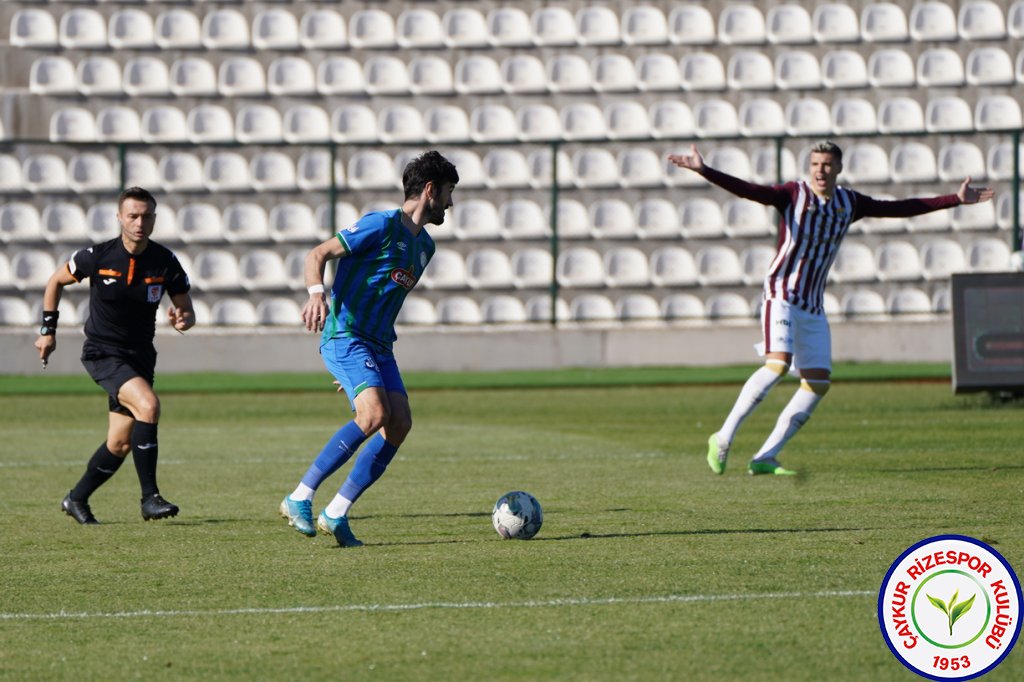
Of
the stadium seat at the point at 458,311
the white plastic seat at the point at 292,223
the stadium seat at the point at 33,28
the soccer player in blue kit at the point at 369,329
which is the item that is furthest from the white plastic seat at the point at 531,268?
the soccer player in blue kit at the point at 369,329

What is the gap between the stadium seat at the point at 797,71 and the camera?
926 inches

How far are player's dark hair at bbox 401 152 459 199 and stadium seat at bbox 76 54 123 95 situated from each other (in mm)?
17294

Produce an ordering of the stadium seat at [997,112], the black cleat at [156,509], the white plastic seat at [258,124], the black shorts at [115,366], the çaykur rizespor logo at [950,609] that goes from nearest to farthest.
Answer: the çaykur rizespor logo at [950,609], the black cleat at [156,509], the black shorts at [115,366], the stadium seat at [997,112], the white plastic seat at [258,124]

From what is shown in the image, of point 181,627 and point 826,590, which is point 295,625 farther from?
point 826,590

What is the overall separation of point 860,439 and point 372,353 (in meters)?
6.08

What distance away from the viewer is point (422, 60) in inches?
938

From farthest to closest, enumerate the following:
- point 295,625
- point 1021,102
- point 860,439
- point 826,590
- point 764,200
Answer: point 1021,102 → point 860,439 → point 764,200 → point 826,590 → point 295,625

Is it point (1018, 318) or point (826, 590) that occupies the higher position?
point (1018, 318)

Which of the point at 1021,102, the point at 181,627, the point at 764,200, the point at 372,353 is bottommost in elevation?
the point at 181,627

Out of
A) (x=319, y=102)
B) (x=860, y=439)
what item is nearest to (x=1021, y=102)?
(x=319, y=102)

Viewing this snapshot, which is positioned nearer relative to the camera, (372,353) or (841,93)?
(372,353)

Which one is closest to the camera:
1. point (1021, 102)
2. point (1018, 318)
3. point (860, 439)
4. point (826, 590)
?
point (826, 590)

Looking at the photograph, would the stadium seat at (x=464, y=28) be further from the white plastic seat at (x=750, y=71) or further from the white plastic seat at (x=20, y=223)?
the white plastic seat at (x=20, y=223)

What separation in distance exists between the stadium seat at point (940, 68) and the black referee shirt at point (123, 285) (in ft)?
56.4
